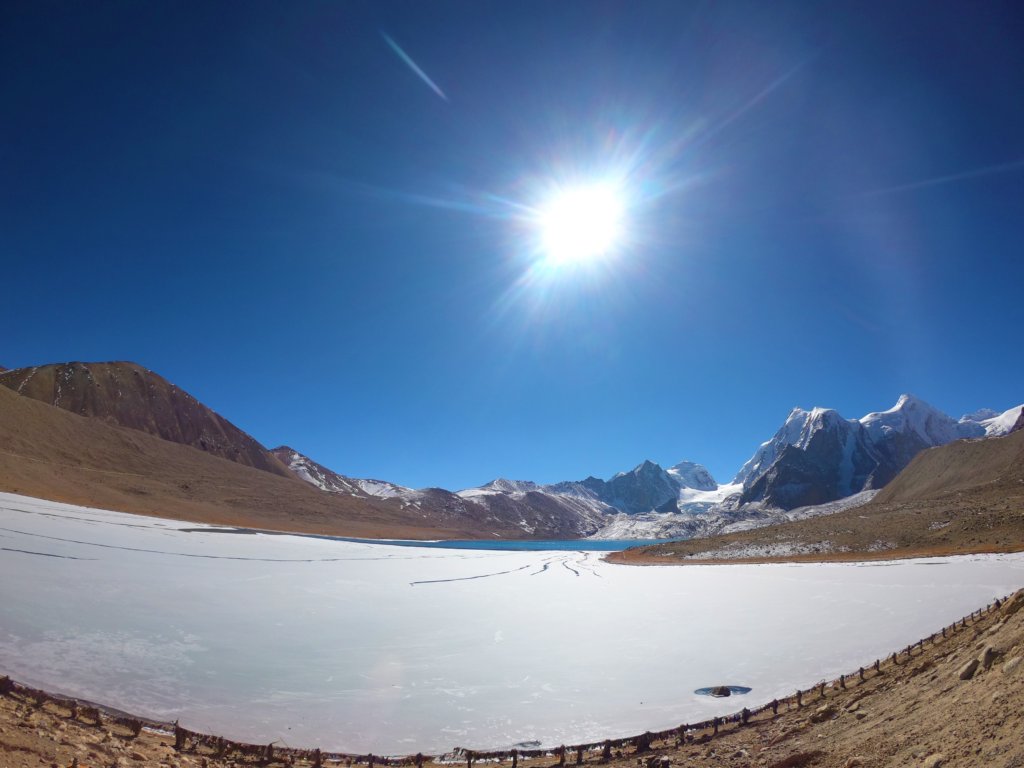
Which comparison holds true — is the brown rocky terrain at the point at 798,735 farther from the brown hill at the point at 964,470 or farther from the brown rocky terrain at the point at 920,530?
the brown hill at the point at 964,470

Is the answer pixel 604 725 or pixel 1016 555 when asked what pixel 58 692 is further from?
pixel 1016 555

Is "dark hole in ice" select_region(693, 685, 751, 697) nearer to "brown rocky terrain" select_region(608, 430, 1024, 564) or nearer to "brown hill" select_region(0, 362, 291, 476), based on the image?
"brown rocky terrain" select_region(608, 430, 1024, 564)

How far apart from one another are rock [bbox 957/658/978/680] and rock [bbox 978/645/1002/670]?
0.07m

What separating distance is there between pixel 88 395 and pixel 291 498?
69146 mm

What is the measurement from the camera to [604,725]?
32.8 ft

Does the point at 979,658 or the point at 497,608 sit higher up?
the point at 979,658

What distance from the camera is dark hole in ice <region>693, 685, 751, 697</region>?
11.6 m

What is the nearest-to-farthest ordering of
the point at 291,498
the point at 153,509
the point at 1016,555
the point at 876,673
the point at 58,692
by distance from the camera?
1. the point at 58,692
2. the point at 876,673
3. the point at 1016,555
4. the point at 153,509
5. the point at 291,498

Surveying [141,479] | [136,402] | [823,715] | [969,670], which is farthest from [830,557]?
[136,402]

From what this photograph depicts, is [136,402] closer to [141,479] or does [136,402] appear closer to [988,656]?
[141,479]

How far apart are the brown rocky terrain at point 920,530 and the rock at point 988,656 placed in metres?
51.3

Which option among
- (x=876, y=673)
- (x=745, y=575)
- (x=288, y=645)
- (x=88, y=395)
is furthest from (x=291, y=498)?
(x=876, y=673)

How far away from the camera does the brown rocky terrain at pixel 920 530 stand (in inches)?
1944

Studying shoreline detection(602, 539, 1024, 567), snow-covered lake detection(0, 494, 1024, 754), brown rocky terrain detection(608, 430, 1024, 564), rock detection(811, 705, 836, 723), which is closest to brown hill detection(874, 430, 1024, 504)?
brown rocky terrain detection(608, 430, 1024, 564)
